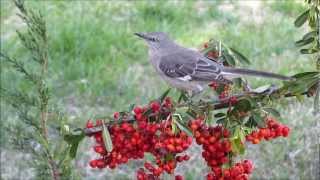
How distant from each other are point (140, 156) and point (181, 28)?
Result: 4.42m

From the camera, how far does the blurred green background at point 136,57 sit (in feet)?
16.8

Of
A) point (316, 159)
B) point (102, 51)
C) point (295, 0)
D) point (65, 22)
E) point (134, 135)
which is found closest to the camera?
point (134, 135)

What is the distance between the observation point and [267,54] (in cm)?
637

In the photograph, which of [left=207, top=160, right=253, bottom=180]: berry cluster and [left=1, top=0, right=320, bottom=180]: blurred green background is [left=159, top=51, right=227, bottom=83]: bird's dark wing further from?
[left=1, top=0, right=320, bottom=180]: blurred green background

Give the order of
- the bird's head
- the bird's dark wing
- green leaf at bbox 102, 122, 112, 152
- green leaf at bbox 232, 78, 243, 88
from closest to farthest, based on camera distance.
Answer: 1. green leaf at bbox 102, 122, 112, 152
2. green leaf at bbox 232, 78, 243, 88
3. the bird's dark wing
4. the bird's head

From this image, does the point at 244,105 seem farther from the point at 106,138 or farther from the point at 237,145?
the point at 106,138

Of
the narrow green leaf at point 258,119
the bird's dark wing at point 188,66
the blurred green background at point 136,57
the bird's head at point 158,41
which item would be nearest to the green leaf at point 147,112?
the narrow green leaf at point 258,119

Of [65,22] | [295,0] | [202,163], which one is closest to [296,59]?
[295,0]

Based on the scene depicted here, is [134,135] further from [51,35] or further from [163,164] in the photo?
[51,35]

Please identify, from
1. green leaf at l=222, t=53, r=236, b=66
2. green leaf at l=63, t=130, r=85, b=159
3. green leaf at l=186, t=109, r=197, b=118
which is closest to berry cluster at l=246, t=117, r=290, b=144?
green leaf at l=186, t=109, r=197, b=118

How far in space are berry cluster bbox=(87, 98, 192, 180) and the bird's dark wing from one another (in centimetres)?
97

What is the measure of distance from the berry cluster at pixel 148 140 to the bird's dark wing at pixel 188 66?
971mm

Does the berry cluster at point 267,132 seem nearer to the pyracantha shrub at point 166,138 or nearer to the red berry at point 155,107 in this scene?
the pyracantha shrub at point 166,138

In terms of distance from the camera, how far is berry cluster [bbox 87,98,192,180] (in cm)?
228
